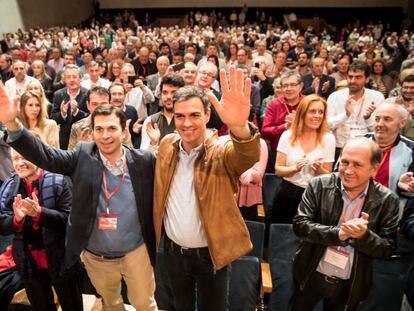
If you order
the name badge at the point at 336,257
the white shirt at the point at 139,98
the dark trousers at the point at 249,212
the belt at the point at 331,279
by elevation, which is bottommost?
the dark trousers at the point at 249,212

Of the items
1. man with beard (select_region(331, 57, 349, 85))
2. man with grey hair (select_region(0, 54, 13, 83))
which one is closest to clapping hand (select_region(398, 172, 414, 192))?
man with beard (select_region(331, 57, 349, 85))

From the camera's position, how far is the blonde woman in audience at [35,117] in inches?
118

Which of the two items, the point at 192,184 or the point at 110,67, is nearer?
the point at 192,184

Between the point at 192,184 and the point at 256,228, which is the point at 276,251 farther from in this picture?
the point at 192,184

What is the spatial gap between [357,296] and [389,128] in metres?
1.05

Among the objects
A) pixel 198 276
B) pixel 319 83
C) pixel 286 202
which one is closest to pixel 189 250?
A: pixel 198 276

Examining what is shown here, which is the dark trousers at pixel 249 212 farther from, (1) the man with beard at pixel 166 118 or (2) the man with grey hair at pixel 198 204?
(2) the man with grey hair at pixel 198 204

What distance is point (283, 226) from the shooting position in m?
2.33

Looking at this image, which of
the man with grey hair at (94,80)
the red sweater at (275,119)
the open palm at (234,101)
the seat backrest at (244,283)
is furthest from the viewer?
the man with grey hair at (94,80)

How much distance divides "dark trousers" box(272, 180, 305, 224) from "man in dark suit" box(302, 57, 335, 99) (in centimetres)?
221

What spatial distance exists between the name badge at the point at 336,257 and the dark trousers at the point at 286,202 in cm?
78

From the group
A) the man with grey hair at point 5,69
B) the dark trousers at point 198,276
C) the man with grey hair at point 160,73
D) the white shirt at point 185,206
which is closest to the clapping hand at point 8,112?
the white shirt at point 185,206

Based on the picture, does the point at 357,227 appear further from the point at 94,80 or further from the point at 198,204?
the point at 94,80

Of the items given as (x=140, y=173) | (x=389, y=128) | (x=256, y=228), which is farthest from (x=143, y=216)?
(x=389, y=128)
